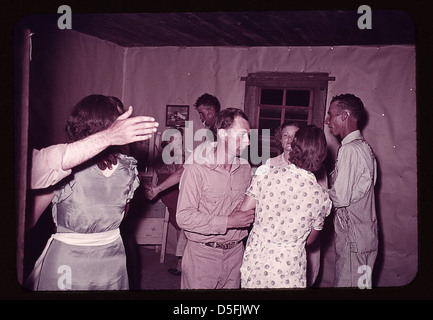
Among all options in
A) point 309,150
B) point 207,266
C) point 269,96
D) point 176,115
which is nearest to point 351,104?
point 309,150

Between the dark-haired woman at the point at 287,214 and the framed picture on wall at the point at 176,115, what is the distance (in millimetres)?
2926

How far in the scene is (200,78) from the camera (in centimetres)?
452

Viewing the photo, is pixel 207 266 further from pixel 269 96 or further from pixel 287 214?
pixel 269 96

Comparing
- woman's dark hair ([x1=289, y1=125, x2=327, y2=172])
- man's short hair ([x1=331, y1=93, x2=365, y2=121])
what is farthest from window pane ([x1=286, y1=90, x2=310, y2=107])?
woman's dark hair ([x1=289, y1=125, x2=327, y2=172])

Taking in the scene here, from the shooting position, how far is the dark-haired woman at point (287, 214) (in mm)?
1715

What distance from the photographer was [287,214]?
1711mm

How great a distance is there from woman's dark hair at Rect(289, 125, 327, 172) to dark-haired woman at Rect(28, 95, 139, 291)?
836 millimetres

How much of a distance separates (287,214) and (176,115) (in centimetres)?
317

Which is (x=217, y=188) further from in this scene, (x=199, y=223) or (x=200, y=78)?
(x=200, y=78)

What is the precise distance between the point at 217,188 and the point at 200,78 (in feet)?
9.17

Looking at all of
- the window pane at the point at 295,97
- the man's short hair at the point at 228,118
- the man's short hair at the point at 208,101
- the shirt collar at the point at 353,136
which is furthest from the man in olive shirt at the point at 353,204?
the man's short hair at the point at 208,101

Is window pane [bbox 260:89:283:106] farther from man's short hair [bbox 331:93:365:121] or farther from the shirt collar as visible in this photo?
the shirt collar

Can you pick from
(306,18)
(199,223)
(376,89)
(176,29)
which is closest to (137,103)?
(176,29)
